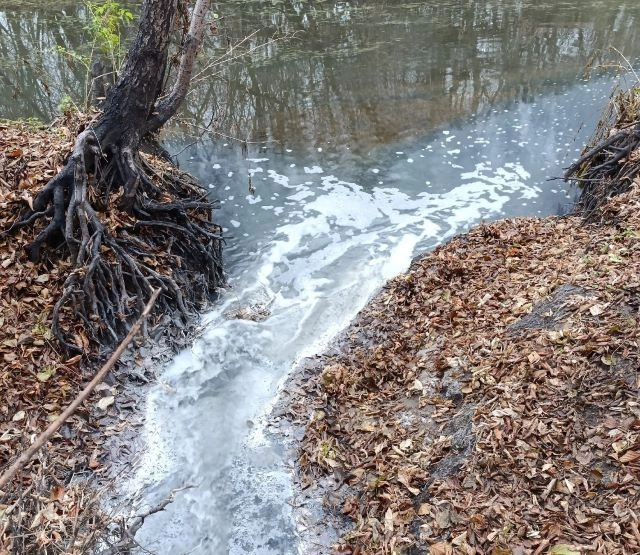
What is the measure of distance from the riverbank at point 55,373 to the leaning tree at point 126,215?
12 centimetres

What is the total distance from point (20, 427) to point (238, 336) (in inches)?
96.5

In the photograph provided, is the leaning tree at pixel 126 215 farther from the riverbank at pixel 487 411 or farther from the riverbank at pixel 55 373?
the riverbank at pixel 487 411

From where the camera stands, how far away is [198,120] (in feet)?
38.0

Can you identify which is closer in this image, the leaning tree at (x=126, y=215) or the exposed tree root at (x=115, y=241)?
the exposed tree root at (x=115, y=241)

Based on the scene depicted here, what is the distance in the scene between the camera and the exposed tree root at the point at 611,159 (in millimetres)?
7292

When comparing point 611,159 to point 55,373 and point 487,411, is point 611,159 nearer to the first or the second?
point 487,411

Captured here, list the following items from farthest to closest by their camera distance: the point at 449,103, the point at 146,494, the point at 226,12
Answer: the point at 226,12, the point at 449,103, the point at 146,494

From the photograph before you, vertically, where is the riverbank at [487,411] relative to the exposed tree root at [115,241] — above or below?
below

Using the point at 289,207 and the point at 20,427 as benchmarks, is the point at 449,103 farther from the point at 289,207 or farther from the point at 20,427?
the point at 20,427

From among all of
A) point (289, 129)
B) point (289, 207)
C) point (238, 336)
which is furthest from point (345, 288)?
point (289, 129)

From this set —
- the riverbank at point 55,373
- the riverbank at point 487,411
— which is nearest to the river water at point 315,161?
the riverbank at point 55,373

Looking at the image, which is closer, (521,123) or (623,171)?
(623,171)

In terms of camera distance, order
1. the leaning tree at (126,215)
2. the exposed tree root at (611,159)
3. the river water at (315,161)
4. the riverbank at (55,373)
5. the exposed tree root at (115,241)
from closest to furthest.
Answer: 1. the riverbank at (55,373)
2. the river water at (315,161)
3. the exposed tree root at (115,241)
4. the leaning tree at (126,215)
5. the exposed tree root at (611,159)

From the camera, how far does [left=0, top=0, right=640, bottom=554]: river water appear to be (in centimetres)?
486
